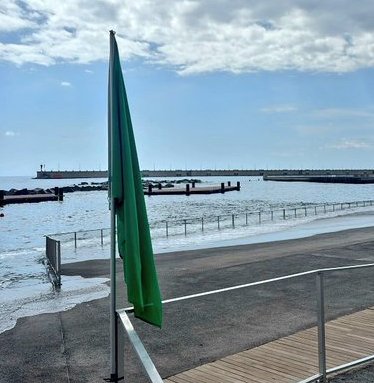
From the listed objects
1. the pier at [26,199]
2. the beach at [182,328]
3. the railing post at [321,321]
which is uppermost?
the railing post at [321,321]

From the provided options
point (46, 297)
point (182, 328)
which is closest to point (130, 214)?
point (182, 328)

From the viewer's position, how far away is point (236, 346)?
679 centimetres

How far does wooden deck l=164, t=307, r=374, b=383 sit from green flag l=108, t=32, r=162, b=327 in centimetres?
189

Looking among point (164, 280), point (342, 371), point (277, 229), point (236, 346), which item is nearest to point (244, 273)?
point (164, 280)

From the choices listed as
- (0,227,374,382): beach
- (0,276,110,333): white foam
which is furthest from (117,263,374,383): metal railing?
(0,276,110,333): white foam

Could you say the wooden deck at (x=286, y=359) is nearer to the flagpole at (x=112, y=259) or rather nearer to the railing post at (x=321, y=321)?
the railing post at (x=321, y=321)

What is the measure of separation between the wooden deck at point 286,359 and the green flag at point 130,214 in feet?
6.20

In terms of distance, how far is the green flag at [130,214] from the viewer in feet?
13.2

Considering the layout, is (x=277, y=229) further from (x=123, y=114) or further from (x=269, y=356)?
(x=123, y=114)

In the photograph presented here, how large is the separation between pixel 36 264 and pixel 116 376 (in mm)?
16937

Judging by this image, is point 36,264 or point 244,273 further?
point 36,264

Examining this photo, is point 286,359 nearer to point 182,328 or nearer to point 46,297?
point 182,328

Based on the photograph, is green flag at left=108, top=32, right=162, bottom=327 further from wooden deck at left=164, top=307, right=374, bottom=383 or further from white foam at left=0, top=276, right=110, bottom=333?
white foam at left=0, top=276, right=110, bottom=333

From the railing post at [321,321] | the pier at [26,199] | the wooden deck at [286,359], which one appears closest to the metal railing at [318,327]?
the railing post at [321,321]
